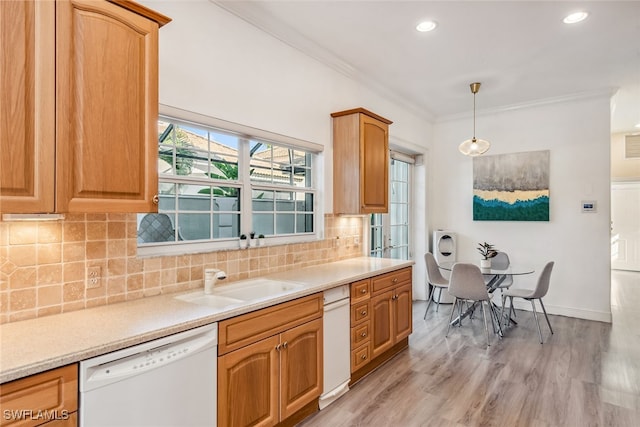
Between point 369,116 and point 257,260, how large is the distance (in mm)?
1810

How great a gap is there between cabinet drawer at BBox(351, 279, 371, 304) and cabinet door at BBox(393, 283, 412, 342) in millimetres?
503

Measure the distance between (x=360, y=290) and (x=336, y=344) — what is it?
476mm

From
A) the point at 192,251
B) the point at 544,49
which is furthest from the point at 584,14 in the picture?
the point at 192,251

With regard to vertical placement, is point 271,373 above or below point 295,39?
below

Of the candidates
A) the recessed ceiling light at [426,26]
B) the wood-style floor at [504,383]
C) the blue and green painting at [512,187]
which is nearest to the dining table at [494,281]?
the wood-style floor at [504,383]

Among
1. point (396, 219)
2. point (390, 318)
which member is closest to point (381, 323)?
point (390, 318)

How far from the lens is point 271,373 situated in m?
2.08

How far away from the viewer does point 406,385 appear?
2879 mm

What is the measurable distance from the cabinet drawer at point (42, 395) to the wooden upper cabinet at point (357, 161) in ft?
8.46

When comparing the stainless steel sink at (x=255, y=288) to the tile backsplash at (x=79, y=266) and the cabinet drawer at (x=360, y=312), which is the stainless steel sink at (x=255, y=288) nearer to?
the tile backsplash at (x=79, y=266)

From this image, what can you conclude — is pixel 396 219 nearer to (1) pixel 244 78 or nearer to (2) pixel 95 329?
(1) pixel 244 78

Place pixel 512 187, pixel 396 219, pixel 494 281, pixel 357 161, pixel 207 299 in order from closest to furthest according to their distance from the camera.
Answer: pixel 207 299
pixel 357 161
pixel 494 281
pixel 512 187
pixel 396 219

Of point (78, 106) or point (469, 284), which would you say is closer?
point (78, 106)

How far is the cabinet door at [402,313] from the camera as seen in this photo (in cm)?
339
